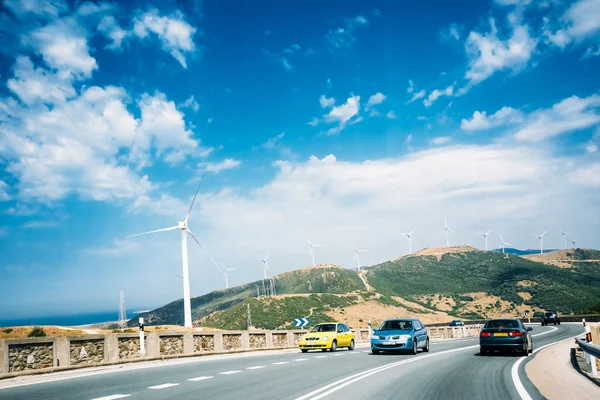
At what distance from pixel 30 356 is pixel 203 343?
9.57 m

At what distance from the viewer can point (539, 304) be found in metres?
100

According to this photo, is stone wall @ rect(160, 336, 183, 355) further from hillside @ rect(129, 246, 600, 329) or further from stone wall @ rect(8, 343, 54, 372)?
hillside @ rect(129, 246, 600, 329)

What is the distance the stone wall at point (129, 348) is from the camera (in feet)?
62.7

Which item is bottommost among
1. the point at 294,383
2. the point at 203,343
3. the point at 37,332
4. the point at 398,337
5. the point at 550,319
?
the point at 550,319

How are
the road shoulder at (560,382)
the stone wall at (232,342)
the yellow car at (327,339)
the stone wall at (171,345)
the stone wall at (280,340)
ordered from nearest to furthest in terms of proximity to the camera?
the road shoulder at (560,382) < the stone wall at (171,345) < the yellow car at (327,339) < the stone wall at (232,342) < the stone wall at (280,340)

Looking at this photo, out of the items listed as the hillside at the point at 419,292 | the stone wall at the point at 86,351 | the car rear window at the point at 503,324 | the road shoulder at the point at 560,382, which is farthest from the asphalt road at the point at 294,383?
the hillside at the point at 419,292

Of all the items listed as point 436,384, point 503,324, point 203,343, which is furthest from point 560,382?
point 203,343

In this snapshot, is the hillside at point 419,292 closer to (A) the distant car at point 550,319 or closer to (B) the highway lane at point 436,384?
(A) the distant car at point 550,319

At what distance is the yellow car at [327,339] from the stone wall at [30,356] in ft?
42.4

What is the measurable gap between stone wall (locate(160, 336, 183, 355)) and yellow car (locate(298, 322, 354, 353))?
21.5ft

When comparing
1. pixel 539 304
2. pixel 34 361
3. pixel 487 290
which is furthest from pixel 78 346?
pixel 487 290

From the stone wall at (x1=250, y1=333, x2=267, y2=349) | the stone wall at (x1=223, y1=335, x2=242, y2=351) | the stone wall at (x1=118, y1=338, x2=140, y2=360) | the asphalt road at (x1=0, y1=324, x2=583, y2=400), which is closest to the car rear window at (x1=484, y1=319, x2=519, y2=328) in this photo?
the asphalt road at (x1=0, y1=324, x2=583, y2=400)

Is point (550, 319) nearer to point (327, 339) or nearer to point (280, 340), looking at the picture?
point (280, 340)

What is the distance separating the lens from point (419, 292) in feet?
396
